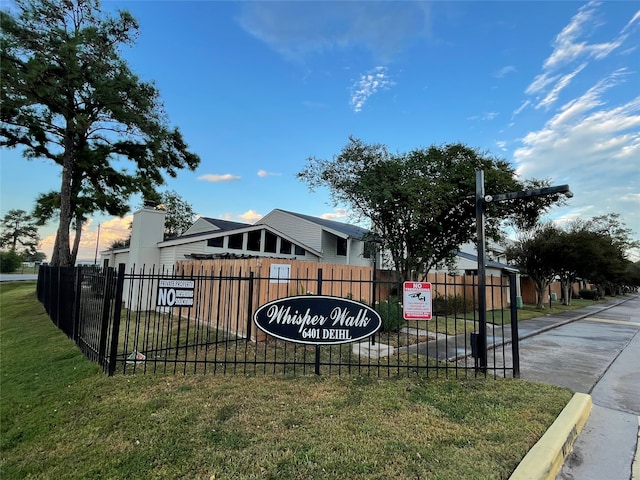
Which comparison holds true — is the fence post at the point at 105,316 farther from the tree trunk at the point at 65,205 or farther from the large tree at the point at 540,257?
the large tree at the point at 540,257

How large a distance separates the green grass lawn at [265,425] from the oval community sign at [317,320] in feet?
2.11

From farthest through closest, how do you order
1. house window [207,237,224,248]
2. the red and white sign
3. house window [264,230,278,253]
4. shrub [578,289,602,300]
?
shrub [578,289,602,300] < house window [264,230,278,253] < house window [207,237,224,248] < the red and white sign

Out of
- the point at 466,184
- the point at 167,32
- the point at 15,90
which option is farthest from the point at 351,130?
the point at 15,90

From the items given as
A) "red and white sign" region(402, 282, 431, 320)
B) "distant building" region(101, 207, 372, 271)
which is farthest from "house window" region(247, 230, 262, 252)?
"red and white sign" region(402, 282, 431, 320)

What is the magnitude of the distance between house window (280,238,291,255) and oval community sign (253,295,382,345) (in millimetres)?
12069

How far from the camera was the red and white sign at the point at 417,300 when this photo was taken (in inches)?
203

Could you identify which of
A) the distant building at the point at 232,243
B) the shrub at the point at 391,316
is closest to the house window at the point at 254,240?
the distant building at the point at 232,243

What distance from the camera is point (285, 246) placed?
1714 centimetres

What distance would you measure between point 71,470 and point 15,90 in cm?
2041

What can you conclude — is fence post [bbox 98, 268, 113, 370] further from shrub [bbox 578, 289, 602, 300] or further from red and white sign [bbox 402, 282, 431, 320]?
shrub [bbox 578, 289, 602, 300]

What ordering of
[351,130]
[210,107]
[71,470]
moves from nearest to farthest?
[71,470] → [210,107] → [351,130]

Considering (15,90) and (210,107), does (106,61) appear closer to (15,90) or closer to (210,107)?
(15,90)

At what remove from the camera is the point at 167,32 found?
29.7 feet

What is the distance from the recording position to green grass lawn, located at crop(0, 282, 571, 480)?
2.69 m
